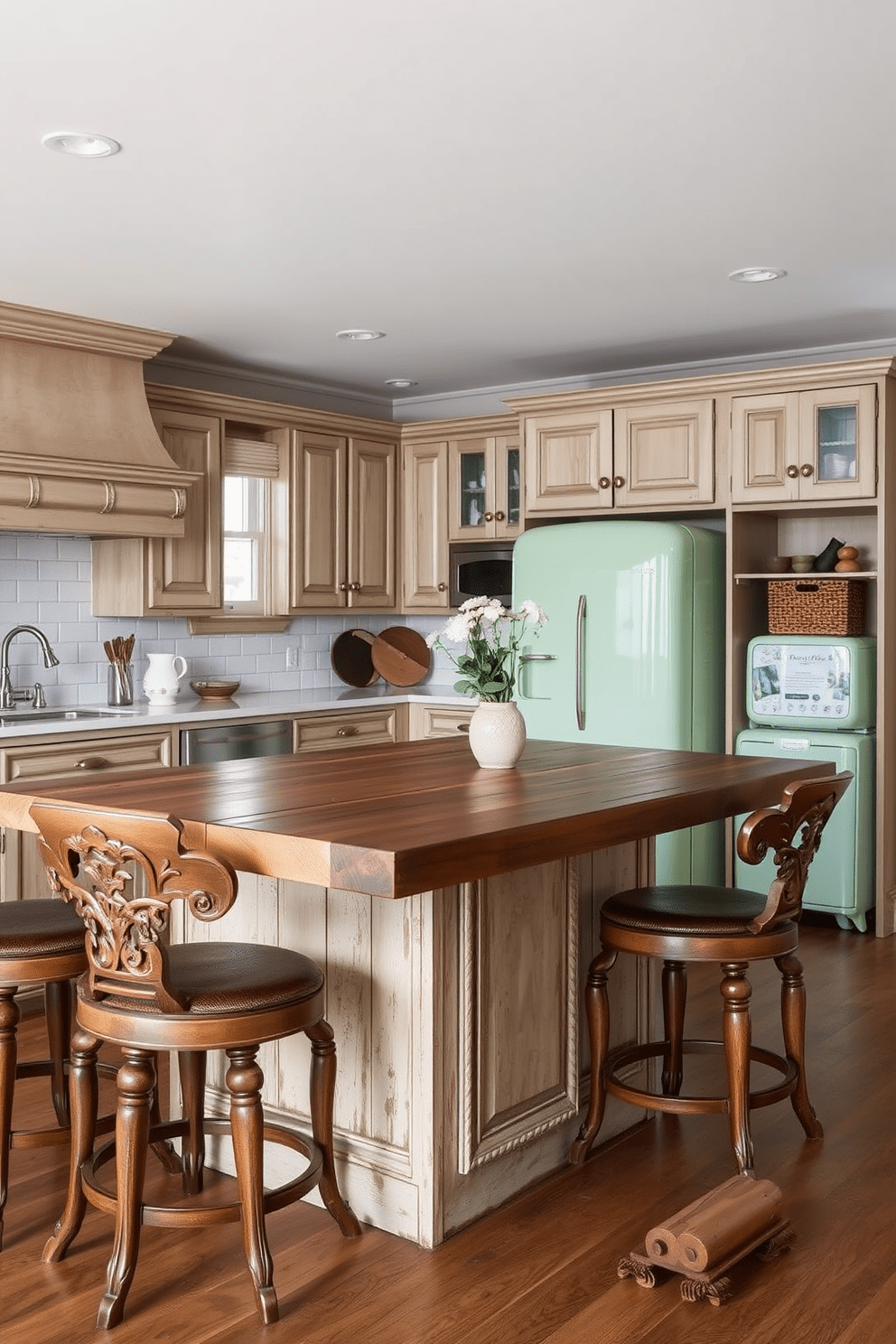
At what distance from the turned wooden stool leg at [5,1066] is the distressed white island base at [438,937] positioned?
37cm

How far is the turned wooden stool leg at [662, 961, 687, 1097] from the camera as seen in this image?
3.17 metres

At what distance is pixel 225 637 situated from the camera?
612 cm

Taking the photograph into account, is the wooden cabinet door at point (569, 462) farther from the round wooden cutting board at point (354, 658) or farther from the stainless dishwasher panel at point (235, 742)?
the stainless dishwasher panel at point (235, 742)

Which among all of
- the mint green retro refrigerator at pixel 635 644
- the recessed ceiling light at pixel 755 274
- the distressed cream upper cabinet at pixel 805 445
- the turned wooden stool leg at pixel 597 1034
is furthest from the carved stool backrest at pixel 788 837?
the distressed cream upper cabinet at pixel 805 445

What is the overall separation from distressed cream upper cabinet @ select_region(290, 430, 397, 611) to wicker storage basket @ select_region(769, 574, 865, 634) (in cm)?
206

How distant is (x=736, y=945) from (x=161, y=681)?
11.0 feet

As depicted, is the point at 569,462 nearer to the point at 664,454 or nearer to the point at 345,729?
the point at 664,454

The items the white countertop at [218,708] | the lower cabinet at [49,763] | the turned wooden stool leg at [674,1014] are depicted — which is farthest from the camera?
the white countertop at [218,708]

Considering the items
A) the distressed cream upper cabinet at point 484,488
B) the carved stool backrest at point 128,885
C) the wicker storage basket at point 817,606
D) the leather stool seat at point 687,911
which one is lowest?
the leather stool seat at point 687,911

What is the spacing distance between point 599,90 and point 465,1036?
2114 millimetres

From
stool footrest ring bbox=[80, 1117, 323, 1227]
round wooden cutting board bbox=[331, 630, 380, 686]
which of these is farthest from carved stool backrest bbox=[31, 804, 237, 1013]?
round wooden cutting board bbox=[331, 630, 380, 686]

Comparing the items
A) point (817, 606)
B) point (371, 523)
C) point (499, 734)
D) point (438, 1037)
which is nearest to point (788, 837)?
point (499, 734)

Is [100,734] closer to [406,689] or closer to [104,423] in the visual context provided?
[104,423]

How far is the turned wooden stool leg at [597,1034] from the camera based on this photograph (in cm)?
293
